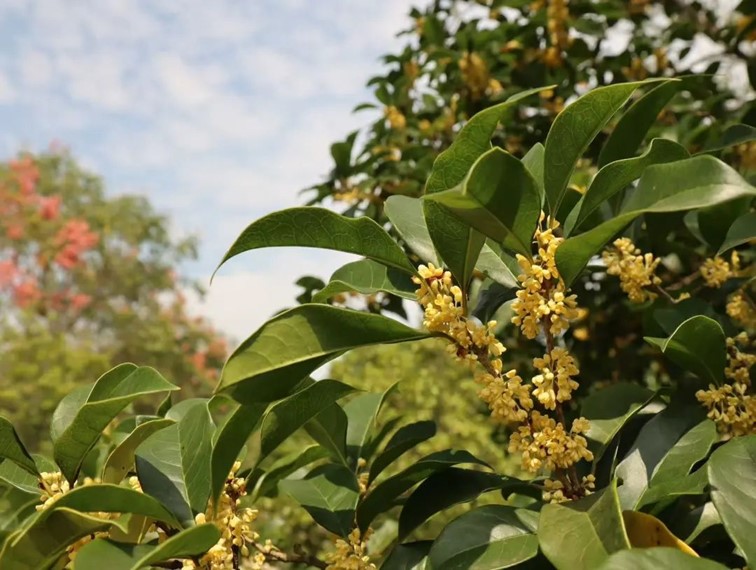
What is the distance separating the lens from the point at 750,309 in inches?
56.6

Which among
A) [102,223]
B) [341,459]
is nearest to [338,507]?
[341,459]

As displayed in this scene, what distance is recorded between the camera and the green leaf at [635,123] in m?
0.94

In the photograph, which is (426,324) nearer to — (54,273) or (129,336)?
(129,336)

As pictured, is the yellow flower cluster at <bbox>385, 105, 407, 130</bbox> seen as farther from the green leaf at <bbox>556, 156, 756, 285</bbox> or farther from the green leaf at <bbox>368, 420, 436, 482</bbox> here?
the green leaf at <bbox>556, 156, 756, 285</bbox>

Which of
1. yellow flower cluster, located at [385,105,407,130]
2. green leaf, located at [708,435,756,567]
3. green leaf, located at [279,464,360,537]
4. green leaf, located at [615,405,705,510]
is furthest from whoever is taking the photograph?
yellow flower cluster, located at [385,105,407,130]

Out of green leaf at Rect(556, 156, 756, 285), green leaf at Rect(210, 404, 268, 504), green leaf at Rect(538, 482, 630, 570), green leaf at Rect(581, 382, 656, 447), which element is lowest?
green leaf at Rect(538, 482, 630, 570)

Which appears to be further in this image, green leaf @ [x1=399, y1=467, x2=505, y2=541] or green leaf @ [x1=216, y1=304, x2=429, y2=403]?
green leaf @ [x1=399, y1=467, x2=505, y2=541]

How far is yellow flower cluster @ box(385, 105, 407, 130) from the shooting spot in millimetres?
2615

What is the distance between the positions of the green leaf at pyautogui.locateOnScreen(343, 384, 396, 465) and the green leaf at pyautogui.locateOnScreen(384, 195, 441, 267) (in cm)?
45

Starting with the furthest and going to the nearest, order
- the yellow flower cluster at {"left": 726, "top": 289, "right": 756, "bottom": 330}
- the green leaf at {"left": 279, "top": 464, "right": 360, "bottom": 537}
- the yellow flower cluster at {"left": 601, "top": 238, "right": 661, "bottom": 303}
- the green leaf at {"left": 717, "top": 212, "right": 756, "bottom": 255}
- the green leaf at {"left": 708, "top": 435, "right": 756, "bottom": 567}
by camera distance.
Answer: the yellow flower cluster at {"left": 726, "top": 289, "right": 756, "bottom": 330} < the yellow flower cluster at {"left": 601, "top": 238, "right": 661, "bottom": 303} < the green leaf at {"left": 279, "top": 464, "right": 360, "bottom": 537} < the green leaf at {"left": 717, "top": 212, "right": 756, "bottom": 255} < the green leaf at {"left": 708, "top": 435, "right": 756, "bottom": 567}

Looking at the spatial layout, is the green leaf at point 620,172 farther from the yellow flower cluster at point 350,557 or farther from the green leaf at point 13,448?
the green leaf at point 13,448

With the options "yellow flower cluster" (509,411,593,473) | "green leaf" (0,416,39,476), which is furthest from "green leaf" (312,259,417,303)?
"green leaf" (0,416,39,476)

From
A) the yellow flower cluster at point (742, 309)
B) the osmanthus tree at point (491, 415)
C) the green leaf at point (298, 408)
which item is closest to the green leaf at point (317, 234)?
the osmanthus tree at point (491, 415)

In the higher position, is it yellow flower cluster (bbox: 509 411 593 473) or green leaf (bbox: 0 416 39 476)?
green leaf (bbox: 0 416 39 476)
